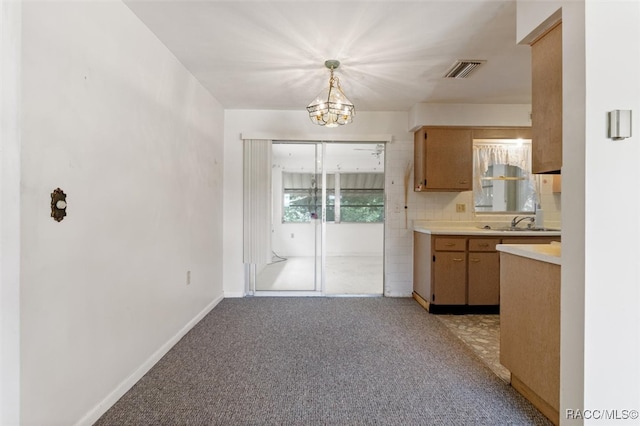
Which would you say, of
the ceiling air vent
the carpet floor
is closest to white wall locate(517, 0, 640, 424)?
the carpet floor

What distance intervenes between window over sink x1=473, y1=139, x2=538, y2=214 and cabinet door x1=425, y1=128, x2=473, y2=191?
0.35 meters

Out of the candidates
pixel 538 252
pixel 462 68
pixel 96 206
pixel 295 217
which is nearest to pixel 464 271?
pixel 538 252

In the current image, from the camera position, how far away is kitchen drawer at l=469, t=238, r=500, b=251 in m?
3.30

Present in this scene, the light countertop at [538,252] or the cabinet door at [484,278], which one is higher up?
the light countertop at [538,252]

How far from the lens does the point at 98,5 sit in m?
1.62

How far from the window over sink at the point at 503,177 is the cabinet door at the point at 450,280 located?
998mm

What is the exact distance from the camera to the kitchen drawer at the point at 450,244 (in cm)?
333

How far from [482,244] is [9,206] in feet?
12.1

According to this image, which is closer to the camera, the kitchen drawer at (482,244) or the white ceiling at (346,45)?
the white ceiling at (346,45)

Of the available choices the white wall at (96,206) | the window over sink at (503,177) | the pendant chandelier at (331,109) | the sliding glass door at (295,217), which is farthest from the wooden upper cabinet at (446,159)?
the white wall at (96,206)

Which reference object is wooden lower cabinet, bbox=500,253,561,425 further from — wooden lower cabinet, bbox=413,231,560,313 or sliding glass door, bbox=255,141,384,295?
sliding glass door, bbox=255,141,384,295

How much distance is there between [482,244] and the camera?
331 centimetres
